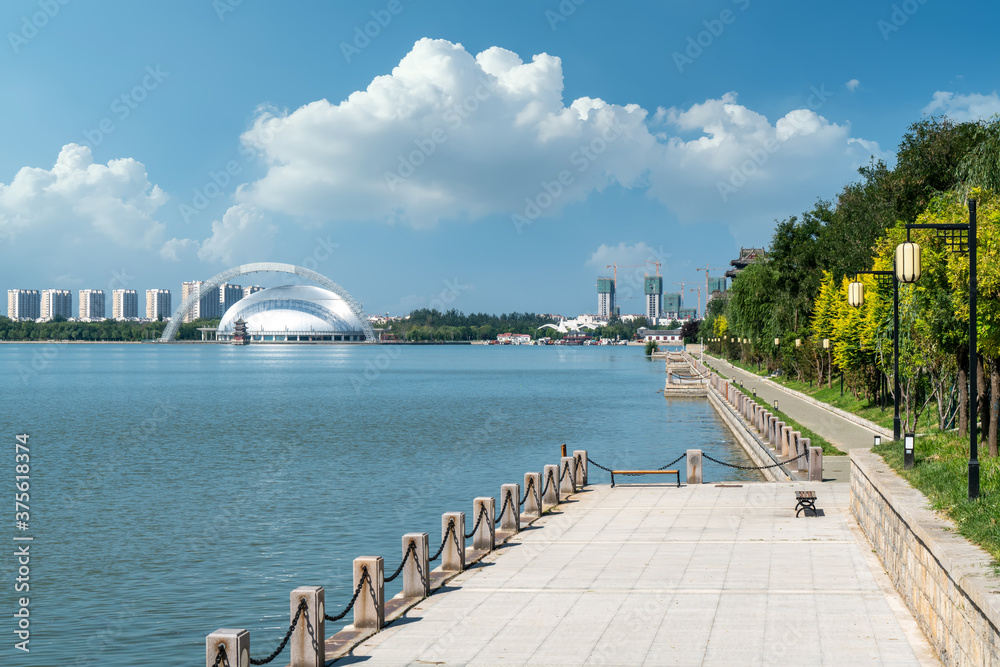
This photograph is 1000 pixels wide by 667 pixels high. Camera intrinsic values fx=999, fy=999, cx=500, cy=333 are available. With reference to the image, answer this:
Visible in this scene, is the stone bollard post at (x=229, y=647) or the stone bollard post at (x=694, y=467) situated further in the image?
the stone bollard post at (x=694, y=467)

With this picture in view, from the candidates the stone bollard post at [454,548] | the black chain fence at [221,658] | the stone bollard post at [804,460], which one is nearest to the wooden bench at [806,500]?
the stone bollard post at [804,460]

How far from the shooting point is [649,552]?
16.5 m

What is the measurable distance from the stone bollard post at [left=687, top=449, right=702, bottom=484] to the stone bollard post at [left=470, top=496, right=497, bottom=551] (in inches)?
397

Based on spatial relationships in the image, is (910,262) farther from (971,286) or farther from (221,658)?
(221,658)

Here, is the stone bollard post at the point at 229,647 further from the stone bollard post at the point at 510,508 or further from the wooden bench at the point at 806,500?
the wooden bench at the point at 806,500

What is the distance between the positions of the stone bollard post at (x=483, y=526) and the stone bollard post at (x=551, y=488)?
16.7 feet

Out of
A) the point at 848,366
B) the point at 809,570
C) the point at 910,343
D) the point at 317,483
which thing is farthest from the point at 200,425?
the point at 809,570

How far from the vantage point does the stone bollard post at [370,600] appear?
Result: 11.9 metres

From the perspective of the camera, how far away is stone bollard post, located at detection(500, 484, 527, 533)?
18.4 metres

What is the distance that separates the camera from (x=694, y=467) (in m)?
25.6

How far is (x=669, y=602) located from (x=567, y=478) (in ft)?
36.7

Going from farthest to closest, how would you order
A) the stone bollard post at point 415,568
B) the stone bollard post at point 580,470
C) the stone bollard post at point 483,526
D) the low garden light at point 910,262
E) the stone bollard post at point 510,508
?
the stone bollard post at point 580,470
the stone bollard post at point 510,508
the stone bollard post at point 483,526
the low garden light at point 910,262
the stone bollard post at point 415,568

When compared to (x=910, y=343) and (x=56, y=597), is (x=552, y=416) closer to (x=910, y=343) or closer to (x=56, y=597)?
(x=910, y=343)

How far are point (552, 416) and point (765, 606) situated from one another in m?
43.7
